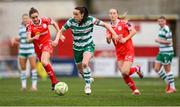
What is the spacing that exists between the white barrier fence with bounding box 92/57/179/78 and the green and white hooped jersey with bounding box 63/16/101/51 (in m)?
19.1

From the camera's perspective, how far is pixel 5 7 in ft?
166

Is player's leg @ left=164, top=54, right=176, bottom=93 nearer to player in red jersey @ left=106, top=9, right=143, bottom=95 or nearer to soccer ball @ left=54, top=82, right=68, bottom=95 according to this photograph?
player in red jersey @ left=106, top=9, right=143, bottom=95

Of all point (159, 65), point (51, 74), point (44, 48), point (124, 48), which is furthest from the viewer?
point (159, 65)

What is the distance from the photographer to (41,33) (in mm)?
21266

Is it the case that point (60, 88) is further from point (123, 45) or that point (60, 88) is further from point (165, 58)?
point (165, 58)

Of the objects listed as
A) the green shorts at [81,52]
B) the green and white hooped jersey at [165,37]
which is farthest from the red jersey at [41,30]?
the green and white hooped jersey at [165,37]

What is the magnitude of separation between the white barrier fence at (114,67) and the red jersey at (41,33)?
18.0 metres

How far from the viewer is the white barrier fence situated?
3900cm

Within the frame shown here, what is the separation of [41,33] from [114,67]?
1823 cm

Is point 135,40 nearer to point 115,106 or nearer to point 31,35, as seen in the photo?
point 31,35

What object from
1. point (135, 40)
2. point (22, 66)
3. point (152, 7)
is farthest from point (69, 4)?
point (22, 66)

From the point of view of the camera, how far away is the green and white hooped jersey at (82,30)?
64.7 feet

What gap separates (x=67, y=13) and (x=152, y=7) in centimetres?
895

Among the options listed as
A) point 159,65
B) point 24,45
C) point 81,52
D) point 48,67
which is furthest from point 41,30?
point 159,65
